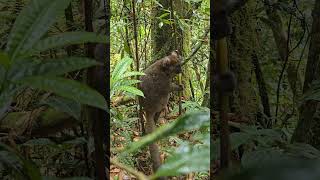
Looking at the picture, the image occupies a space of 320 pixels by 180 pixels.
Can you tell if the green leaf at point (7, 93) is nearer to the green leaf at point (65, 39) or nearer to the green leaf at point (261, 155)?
the green leaf at point (65, 39)

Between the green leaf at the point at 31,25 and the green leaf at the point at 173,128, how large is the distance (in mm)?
160

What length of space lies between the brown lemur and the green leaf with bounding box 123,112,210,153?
1264mm

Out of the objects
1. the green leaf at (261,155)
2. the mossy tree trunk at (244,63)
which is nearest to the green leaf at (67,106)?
the green leaf at (261,155)

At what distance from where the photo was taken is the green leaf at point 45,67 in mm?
385

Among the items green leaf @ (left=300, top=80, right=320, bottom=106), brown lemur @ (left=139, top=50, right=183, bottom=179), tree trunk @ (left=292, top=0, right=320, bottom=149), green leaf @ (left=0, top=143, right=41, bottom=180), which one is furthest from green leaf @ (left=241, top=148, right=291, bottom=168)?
brown lemur @ (left=139, top=50, right=183, bottom=179)

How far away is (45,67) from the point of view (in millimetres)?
387

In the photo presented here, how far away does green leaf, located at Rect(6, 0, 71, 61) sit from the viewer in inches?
15.1

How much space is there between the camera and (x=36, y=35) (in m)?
0.39

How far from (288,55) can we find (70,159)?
2.00 ft

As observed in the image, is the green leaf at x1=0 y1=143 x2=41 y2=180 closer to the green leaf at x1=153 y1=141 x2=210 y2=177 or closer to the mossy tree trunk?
the green leaf at x1=153 y1=141 x2=210 y2=177

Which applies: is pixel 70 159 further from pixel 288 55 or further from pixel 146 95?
pixel 288 55

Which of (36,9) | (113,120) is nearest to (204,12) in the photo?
(113,120)

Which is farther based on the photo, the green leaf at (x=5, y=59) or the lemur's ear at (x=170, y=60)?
the lemur's ear at (x=170, y=60)

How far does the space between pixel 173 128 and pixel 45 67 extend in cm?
17
